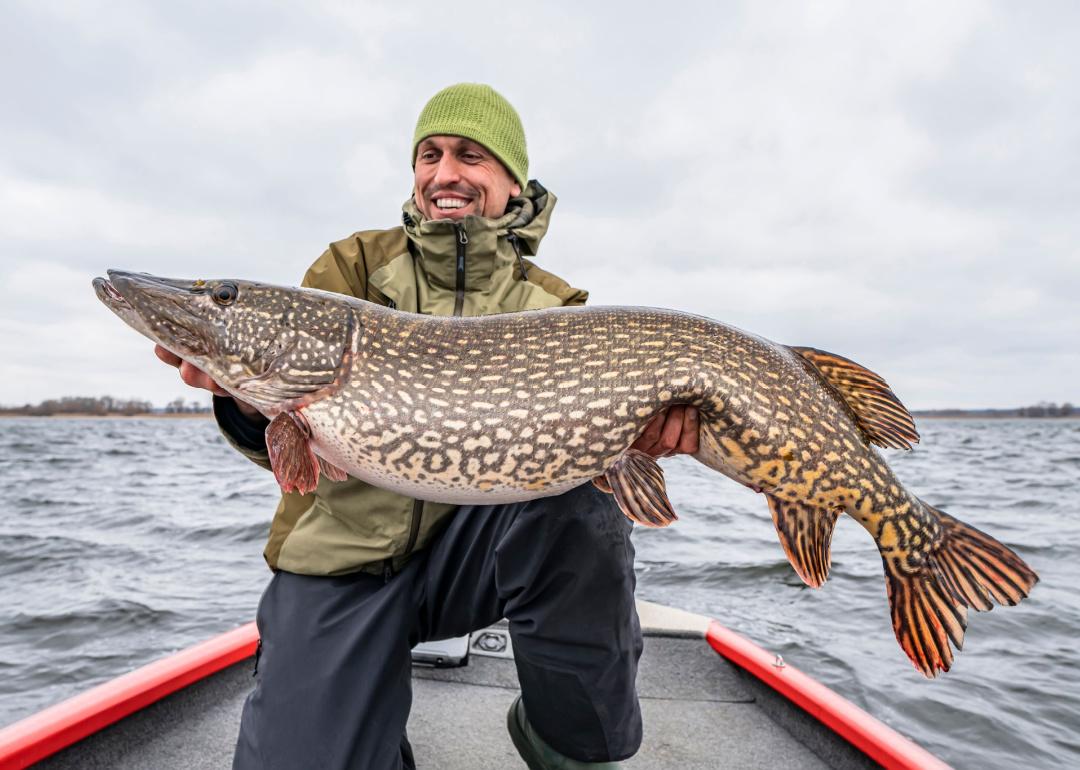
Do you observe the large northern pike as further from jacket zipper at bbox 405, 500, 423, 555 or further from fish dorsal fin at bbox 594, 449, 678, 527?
jacket zipper at bbox 405, 500, 423, 555

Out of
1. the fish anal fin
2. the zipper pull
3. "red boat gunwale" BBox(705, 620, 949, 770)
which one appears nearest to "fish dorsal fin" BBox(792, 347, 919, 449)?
the fish anal fin

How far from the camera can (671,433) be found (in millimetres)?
2191

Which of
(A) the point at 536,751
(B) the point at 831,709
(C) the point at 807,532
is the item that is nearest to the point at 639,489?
(C) the point at 807,532

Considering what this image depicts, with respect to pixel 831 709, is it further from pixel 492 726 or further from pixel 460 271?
pixel 460 271

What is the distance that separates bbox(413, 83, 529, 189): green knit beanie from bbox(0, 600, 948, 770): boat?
7.56 ft

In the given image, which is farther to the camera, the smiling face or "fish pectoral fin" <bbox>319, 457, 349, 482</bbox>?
the smiling face

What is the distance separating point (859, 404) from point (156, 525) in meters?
9.96

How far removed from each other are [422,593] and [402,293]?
41.4 inches

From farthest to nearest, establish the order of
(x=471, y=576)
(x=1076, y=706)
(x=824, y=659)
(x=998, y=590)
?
(x=824, y=659) < (x=1076, y=706) < (x=471, y=576) < (x=998, y=590)

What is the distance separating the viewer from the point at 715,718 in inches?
121

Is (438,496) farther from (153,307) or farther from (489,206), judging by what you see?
(489,206)

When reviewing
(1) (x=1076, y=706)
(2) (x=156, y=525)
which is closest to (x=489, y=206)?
(1) (x=1076, y=706)

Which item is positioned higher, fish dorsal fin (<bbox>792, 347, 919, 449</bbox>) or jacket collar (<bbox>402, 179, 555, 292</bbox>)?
jacket collar (<bbox>402, 179, 555, 292</bbox>)

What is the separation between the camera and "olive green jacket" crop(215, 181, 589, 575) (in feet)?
7.48
